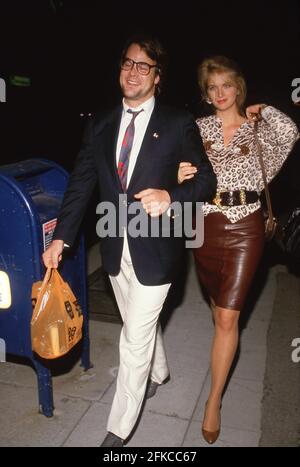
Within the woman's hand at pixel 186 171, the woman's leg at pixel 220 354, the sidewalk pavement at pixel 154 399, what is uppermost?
the woman's hand at pixel 186 171

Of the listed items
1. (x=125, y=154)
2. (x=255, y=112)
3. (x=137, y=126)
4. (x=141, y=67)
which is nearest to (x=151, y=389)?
(x=125, y=154)

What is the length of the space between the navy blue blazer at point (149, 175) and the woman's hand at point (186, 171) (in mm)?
29

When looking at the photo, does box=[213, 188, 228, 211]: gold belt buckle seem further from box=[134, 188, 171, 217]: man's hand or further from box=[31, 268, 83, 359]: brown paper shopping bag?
box=[31, 268, 83, 359]: brown paper shopping bag

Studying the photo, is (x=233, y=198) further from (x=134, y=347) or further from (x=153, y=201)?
(x=134, y=347)

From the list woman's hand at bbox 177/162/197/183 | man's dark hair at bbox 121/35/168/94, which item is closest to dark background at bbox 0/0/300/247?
man's dark hair at bbox 121/35/168/94

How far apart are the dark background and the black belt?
4.27 metres

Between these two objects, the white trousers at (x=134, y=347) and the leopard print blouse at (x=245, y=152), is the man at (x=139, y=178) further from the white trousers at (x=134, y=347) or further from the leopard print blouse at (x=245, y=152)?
the leopard print blouse at (x=245, y=152)

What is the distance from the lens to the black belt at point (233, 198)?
8.84 ft

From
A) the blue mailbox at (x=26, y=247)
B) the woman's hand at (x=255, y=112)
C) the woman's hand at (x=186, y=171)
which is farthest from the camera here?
the woman's hand at (x=255, y=112)

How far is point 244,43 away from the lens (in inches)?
520

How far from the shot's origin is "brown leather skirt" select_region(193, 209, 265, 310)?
105 inches

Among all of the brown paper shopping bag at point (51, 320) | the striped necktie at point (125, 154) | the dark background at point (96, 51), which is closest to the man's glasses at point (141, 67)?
the striped necktie at point (125, 154)

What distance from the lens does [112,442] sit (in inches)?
98.6
